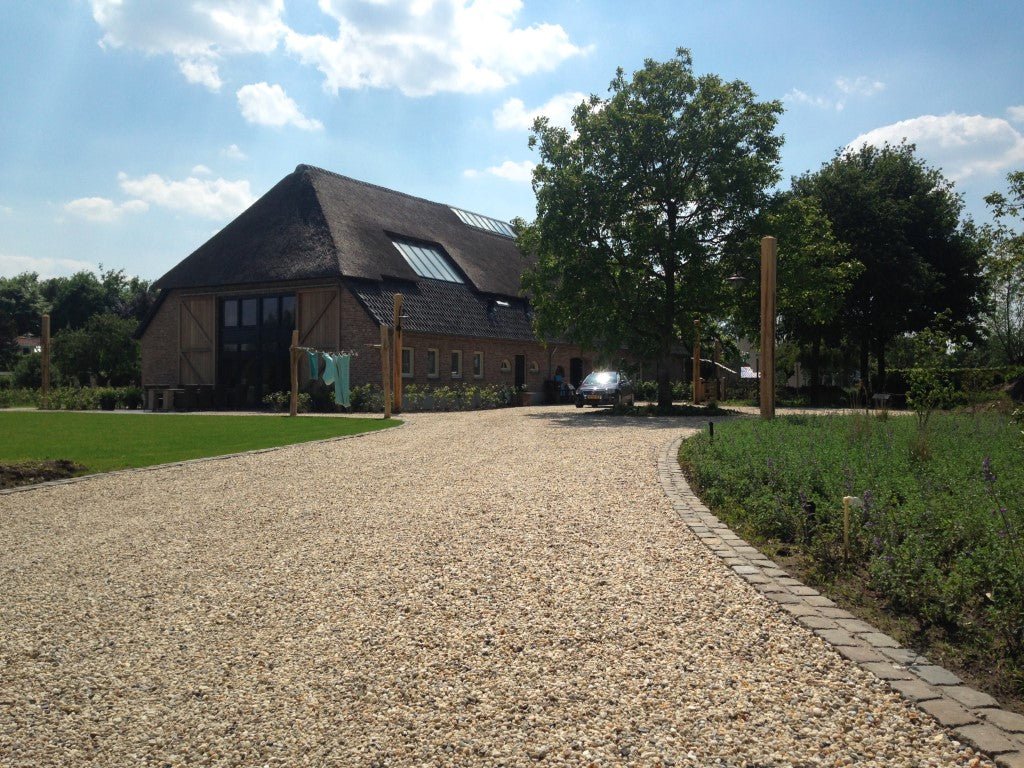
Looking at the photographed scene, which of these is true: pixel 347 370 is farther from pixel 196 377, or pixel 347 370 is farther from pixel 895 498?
pixel 895 498

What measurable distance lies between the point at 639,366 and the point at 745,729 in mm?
25143

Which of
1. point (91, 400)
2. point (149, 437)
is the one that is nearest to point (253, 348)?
point (91, 400)

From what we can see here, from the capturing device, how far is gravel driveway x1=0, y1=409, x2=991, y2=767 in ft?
10.3

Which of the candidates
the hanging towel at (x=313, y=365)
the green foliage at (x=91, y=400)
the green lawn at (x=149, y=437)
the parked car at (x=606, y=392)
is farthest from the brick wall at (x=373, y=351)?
the green lawn at (x=149, y=437)

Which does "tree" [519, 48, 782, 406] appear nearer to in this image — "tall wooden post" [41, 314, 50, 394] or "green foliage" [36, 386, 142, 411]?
"green foliage" [36, 386, 142, 411]

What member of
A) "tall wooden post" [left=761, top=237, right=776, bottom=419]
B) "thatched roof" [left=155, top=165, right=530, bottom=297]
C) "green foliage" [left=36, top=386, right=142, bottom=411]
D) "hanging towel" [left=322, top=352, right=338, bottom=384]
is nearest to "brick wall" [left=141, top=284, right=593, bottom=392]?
"thatched roof" [left=155, top=165, right=530, bottom=297]

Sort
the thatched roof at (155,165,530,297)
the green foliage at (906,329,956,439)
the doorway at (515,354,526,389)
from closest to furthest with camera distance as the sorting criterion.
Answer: the green foliage at (906,329,956,439), the thatched roof at (155,165,530,297), the doorway at (515,354,526,389)

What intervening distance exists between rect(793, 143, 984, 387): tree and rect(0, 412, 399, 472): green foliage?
22739 millimetres

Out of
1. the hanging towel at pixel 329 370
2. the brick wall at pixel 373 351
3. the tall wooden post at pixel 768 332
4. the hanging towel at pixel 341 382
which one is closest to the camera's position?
the tall wooden post at pixel 768 332

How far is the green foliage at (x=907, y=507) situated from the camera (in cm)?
433

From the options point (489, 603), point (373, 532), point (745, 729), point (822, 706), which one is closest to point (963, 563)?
point (822, 706)

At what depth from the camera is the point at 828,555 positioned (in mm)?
5582

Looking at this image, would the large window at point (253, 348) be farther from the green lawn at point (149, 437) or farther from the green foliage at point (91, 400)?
the green lawn at point (149, 437)

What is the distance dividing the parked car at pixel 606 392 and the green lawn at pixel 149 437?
9513mm
